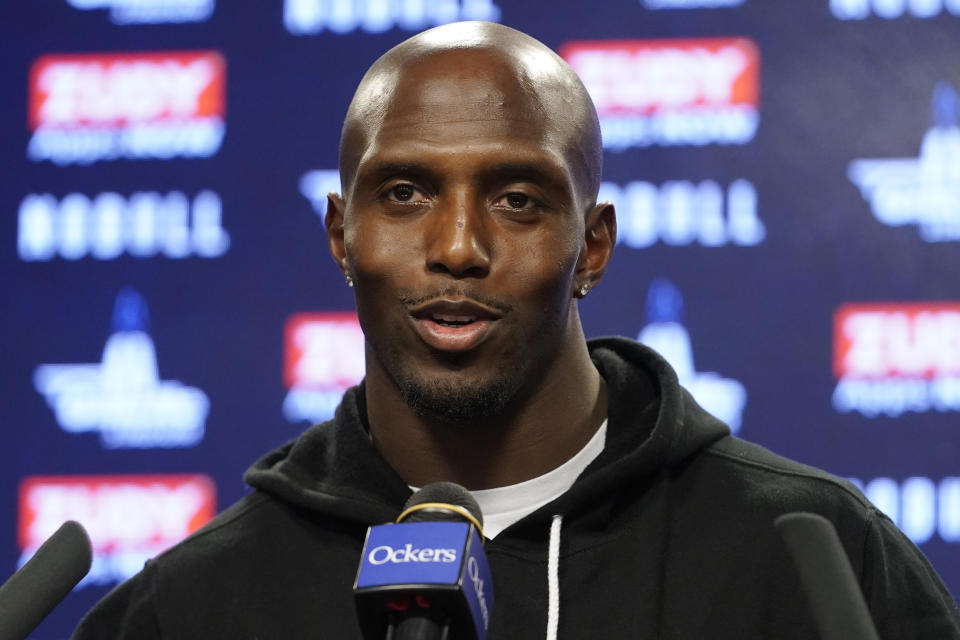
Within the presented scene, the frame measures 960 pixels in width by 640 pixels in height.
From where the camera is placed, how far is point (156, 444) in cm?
232

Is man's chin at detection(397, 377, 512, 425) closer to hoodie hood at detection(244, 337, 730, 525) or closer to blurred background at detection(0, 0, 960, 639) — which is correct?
hoodie hood at detection(244, 337, 730, 525)

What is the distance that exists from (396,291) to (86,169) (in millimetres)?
1350

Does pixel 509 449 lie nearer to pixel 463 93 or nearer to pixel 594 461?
pixel 594 461

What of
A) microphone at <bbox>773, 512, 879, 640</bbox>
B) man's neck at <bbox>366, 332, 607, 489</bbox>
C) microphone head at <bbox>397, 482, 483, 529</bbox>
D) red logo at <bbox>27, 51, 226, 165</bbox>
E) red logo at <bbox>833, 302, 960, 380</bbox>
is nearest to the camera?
microphone at <bbox>773, 512, 879, 640</bbox>

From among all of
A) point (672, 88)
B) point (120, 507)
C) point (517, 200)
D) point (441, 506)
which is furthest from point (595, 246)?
point (120, 507)

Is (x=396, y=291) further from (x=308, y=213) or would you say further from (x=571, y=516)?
(x=308, y=213)

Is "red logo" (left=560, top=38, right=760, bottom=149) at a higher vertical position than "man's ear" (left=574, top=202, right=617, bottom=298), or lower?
higher

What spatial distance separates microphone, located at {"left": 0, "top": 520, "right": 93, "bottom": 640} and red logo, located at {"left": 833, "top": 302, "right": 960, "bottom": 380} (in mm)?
1606

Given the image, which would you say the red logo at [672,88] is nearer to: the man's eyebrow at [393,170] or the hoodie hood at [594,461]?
the hoodie hood at [594,461]

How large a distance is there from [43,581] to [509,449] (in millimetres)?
587

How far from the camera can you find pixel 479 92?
1259mm

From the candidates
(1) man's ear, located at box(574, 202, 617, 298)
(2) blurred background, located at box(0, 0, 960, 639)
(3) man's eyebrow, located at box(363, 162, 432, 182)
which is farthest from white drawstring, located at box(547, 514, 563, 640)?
(2) blurred background, located at box(0, 0, 960, 639)

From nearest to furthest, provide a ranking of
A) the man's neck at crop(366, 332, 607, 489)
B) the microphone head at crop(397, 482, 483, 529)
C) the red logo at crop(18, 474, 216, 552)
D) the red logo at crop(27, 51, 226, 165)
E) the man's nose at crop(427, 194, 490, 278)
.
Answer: the microphone head at crop(397, 482, 483, 529)
the man's nose at crop(427, 194, 490, 278)
the man's neck at crop(366, 332, 607, 489)
the red logo at crop(18, 474, 216, 552)
the red logo at crop(27, 51, 226, 165)

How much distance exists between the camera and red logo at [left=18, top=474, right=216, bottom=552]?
228 centimetres
